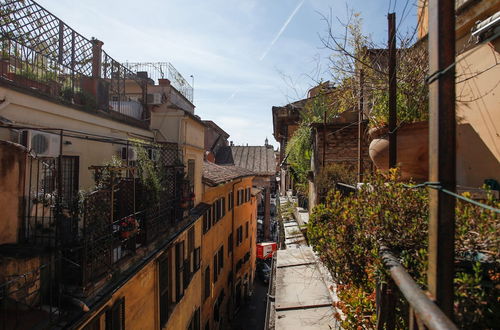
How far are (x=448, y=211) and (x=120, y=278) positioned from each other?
16.7 feet

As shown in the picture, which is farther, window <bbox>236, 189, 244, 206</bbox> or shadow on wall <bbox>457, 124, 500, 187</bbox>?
window <bbox>236, 189, 244, 206</bbox>

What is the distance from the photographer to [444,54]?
1.52m

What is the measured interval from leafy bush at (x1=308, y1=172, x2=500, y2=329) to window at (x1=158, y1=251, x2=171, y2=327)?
503 cm

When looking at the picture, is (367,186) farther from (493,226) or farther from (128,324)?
(128,324)

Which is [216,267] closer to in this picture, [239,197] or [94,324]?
[239,197]

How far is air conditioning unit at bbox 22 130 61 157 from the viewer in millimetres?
4227

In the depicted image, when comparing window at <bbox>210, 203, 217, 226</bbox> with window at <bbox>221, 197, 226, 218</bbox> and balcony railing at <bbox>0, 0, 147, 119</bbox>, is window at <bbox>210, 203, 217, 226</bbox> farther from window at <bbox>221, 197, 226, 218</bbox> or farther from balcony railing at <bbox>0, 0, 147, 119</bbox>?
balcony railing at <bbox>0, 0, 147, 119</bbox>

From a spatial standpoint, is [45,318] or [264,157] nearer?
[45,318]

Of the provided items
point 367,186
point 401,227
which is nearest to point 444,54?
point 401,227

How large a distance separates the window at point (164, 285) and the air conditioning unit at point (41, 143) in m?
3.66

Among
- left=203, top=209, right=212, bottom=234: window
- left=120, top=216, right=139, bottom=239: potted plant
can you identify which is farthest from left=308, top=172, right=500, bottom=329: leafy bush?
left=203, top=209, right=212, bottom=234: window

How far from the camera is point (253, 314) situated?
64.3ft

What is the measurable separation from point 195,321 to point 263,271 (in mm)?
15951

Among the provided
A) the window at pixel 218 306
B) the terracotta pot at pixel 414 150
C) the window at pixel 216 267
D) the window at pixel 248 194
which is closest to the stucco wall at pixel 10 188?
the terracotta pot at pixel 414 150
